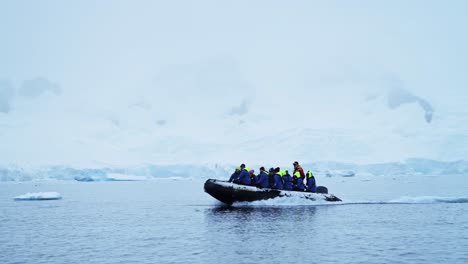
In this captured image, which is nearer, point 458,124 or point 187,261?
point 187,261

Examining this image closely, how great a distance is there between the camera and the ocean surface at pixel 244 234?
11.8m

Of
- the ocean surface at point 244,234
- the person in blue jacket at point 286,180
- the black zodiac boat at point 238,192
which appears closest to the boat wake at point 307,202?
the ocean surface at point 244,234

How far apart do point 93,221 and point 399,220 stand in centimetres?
1018

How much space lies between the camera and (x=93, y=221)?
60.6 feet

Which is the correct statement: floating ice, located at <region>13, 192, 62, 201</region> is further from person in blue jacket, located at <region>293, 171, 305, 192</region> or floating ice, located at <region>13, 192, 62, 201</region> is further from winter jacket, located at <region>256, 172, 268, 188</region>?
person in blue jacket, located at <region>293, 171, 305, 192</region>

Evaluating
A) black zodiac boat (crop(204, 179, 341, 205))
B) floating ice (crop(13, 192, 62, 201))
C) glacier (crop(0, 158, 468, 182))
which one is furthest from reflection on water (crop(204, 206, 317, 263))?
glacier (crop(0, 158, 468, 182))

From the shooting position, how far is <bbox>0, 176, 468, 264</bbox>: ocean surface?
11.8m

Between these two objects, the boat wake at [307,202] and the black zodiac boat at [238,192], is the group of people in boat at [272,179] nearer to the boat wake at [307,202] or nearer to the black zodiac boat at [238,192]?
the black zodiac boat at [238,192]

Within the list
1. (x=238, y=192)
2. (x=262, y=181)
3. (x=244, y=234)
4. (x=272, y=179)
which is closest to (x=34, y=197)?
(x=238, y=192)

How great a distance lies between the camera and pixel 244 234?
14711mm

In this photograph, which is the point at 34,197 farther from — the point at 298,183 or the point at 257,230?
the point at 257,230

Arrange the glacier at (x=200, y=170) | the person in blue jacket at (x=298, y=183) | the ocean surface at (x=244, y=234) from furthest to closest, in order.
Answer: the glacier at (x=200, y=170), the person in blue jacket at (x=298, y=183), the ocean surface at (x=244, y=234)

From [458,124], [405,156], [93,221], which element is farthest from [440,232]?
[458,124]

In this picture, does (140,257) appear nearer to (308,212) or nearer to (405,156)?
(308,212)
